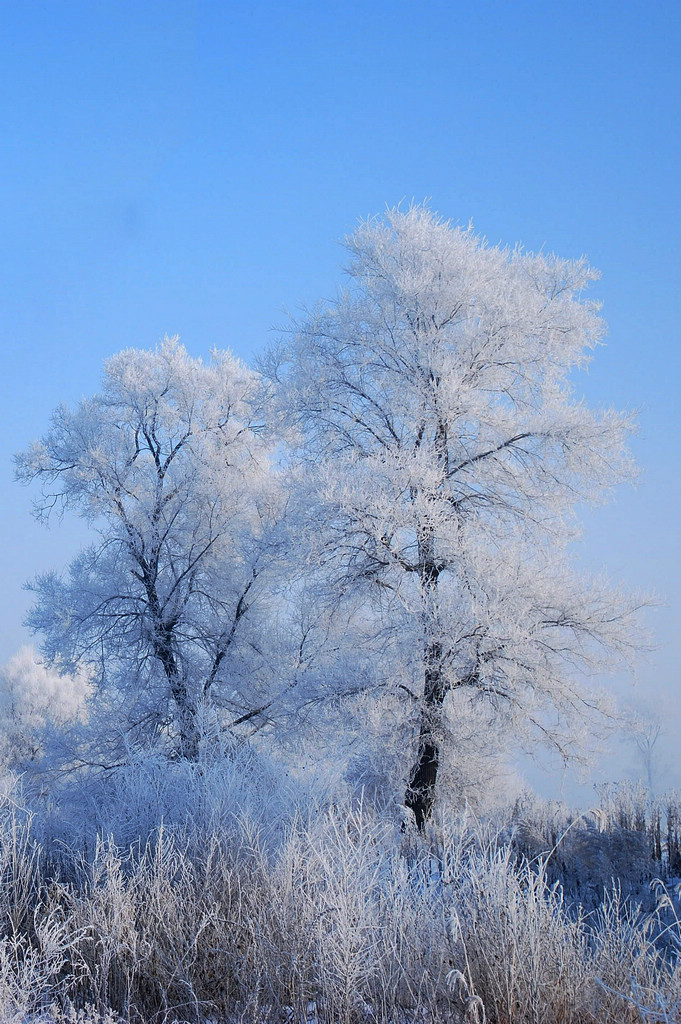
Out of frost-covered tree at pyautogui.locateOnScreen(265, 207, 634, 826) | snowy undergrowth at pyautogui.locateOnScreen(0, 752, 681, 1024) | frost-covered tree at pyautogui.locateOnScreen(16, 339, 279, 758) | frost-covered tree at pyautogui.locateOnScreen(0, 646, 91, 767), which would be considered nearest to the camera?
snowy undergrowth at pyautogui.locateOnScreen(0, 752, 681, 1024)

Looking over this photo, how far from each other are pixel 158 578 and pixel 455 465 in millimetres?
7231

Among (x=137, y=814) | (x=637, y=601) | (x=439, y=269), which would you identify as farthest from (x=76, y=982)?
(x=439, y=269)

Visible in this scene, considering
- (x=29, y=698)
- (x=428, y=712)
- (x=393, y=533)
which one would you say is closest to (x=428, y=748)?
(x=428, y=712)

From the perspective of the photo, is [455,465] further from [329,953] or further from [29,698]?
[29,698]

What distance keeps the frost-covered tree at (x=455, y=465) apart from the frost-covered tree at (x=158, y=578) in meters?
4.09

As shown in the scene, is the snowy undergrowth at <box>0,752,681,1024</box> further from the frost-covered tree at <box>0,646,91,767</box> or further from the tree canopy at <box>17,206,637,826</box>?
the frost-covered tree at <box>0,646,91,767</box>

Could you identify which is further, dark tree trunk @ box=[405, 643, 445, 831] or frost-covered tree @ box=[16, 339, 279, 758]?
frost-covered tree @ box=[16, 339, 279, 758]

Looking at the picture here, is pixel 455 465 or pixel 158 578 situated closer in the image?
pixel 455 465

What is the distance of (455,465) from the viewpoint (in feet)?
42.4

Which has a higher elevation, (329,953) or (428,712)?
(428,712)

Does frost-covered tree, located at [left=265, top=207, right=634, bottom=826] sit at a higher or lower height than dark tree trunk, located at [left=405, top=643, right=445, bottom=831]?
higher

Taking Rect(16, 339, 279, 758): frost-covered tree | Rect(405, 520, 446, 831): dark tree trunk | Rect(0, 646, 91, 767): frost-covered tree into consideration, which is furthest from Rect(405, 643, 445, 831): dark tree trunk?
Rect(0, 646, 91, 767): frost-covered tree

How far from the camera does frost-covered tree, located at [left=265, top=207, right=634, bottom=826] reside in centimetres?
1115

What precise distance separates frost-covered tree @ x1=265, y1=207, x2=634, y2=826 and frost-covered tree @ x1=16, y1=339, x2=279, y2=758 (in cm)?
409
